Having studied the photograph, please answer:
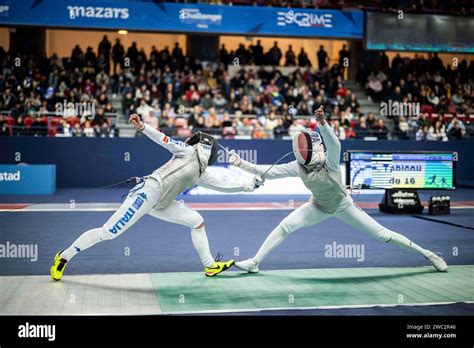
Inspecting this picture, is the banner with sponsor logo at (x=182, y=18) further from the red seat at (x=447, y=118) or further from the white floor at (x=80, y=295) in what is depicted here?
the white floor at (x=80, y=295)

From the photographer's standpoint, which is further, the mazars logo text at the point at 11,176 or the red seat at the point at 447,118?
the red seat at the point at 447,118

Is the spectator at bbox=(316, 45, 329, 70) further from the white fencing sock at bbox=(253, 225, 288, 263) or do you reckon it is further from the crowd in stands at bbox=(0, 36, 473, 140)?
the white fencing sock at bbox=(253, 225, 288, 263)

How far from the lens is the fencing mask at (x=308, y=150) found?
748 centimetres

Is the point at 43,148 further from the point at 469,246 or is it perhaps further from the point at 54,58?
the point at 469,246

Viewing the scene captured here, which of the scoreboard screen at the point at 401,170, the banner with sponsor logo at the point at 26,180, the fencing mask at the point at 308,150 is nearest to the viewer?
the fencing mask at the point at 308,150

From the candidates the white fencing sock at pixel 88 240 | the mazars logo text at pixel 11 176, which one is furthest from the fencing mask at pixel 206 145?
the mazars logo text at pixel 11 176

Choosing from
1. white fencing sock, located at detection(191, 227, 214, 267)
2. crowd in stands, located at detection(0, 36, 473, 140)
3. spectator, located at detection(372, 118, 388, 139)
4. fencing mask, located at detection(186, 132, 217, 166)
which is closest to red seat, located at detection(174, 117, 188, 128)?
crowd in stands, located at detection(0, 36, 473, 140)

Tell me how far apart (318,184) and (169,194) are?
1750 millimetres

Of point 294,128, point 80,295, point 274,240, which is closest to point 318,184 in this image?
point 274,240

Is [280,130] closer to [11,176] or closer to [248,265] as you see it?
[11,176]

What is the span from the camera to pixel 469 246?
33.1ft

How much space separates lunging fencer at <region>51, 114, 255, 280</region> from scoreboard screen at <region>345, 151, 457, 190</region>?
6.64 metres

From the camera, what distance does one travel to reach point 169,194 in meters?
7.46
